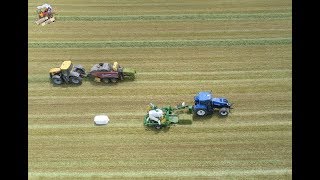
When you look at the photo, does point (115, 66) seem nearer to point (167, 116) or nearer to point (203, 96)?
point (167, 116)

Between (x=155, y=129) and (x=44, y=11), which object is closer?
(x=155, y=129)

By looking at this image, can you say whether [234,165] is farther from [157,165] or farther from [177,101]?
[177,101]

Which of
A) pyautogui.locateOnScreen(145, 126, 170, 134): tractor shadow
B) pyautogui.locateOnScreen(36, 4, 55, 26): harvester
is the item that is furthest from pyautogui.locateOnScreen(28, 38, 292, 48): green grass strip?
pyautogui.locateOnScreen(145, 126, 170, 134): tractor shadow

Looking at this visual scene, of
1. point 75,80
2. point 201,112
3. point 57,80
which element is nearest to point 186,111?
point 201,112

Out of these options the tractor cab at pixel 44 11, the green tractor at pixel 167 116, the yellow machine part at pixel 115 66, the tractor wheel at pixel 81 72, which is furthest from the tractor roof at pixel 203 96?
the tractor cab at pixel 44 11

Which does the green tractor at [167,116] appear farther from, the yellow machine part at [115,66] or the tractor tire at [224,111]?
the yellow machine part at [115,66]

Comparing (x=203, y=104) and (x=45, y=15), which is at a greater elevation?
(x=45, y=15)

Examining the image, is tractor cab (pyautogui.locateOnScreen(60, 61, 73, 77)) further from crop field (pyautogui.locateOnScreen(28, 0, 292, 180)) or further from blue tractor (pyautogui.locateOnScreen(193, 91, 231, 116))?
blue tractor (pyautogui.locateOnScreen(193, 91, 231, 116))
